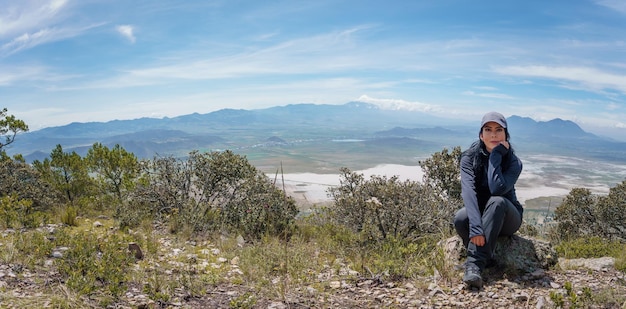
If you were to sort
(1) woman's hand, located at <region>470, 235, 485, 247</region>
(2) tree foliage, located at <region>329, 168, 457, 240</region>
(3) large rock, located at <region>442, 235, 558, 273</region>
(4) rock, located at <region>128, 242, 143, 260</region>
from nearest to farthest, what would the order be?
1. (1) woman's hand, located at <region>470, 235, 485, 247</region>
2. (3) large rock, located at <region>442, 235, 558, 273</region>
3. (4) rock, located at <region>128, 242, 143, 260</region>
4. (2) tree foliage, located at <region>329, 168, 457, 240</region>

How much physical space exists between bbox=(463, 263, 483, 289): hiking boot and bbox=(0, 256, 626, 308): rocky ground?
0.08 meters

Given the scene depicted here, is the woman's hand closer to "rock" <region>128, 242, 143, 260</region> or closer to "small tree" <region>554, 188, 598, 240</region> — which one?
"rock" <region>128, 242, 143, 260</region>

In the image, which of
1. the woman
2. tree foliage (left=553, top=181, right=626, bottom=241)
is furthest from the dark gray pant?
tree foliage (left=553, top=181, right=626, bottom=241)

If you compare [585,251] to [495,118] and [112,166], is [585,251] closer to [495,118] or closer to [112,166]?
[495,118]

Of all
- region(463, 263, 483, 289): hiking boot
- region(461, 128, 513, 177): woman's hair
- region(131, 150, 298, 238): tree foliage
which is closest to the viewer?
region(463, 263, 483, 289): hiking boot

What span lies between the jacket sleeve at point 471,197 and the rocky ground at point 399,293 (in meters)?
0.72

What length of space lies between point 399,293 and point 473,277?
895 millimetres

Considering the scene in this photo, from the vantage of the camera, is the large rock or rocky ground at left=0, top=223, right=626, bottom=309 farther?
the large rock

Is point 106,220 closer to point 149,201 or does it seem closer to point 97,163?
point 149,201

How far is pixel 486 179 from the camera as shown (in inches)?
191

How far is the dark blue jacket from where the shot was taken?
448 centimetres

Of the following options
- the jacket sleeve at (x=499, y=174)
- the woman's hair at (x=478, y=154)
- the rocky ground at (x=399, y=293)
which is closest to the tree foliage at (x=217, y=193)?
the rocky ground at (x=399, y=293)

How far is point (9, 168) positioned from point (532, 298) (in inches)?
712

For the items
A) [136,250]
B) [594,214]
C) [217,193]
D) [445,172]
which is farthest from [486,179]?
[594,214]
